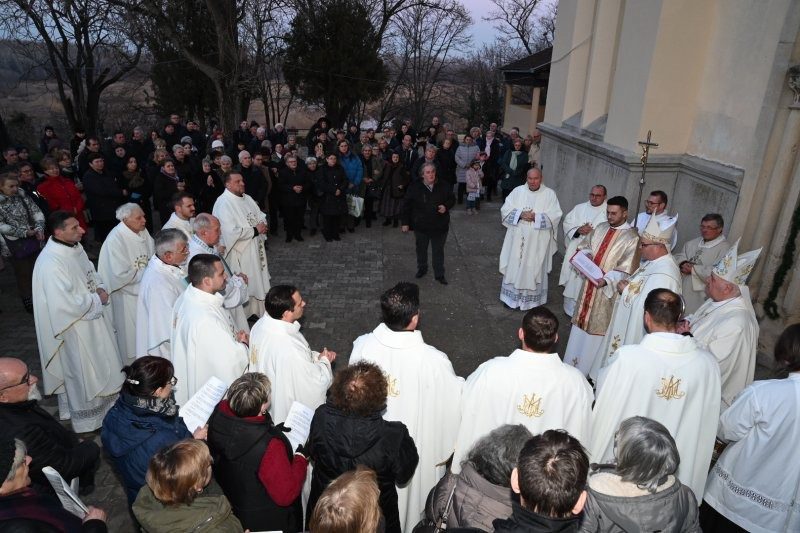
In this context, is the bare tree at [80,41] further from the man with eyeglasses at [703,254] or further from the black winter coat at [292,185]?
the man with eyeglasses at [703,254]

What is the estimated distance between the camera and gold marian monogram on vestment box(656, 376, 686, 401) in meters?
3.46

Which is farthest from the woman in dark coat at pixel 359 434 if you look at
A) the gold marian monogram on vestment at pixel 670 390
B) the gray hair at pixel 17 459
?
the gold marian monogram on vestment at pixel 670 390

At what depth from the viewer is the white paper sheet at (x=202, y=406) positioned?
126 inches

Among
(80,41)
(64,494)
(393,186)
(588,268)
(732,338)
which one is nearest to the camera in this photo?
(64,494)

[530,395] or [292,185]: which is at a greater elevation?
[530,395]

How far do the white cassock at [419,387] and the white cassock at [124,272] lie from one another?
119 inches

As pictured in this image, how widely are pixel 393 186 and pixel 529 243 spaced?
4.57 m

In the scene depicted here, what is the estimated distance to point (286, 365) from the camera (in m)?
3.57

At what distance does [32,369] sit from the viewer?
6020 mm

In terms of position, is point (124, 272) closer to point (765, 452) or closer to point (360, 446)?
point (360, 446)

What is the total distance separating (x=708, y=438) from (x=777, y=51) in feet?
13.9

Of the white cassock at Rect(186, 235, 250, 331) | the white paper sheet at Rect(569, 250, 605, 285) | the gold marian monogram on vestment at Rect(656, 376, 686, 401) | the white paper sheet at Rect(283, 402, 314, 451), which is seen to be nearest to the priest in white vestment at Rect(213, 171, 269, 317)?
the white cassock at Rect(186, 235, 250, 331)

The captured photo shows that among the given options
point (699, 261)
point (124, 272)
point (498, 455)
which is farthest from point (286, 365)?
point (699, 261)

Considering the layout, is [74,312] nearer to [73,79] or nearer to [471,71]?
[73,79]
